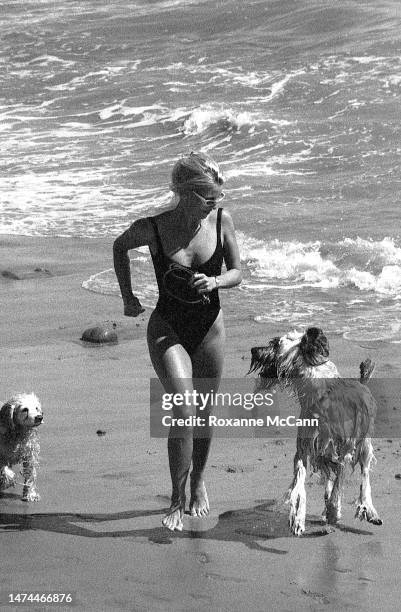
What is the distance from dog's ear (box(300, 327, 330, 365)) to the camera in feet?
16.2

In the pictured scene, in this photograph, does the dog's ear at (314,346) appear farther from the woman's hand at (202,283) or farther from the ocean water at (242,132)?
the ocean water at (242,132)

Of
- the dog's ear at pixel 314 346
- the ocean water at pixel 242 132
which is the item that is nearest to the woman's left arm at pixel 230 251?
the dog's ear at pixel 314 346

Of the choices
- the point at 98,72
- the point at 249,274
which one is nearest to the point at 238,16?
the point at 98,72

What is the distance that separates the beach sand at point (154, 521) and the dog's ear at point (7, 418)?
31 cm

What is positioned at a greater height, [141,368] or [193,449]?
[193,449]

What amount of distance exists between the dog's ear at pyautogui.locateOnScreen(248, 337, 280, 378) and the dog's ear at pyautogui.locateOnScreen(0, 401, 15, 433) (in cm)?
156

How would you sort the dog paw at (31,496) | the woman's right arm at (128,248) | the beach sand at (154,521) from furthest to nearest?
the dog paw at (31,496) < the woman's right arm at (128,248) < the beach sand at (154,521)

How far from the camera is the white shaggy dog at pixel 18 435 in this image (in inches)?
237

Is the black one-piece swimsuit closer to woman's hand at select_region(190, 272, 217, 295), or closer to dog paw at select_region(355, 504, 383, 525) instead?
woman's hand at select_region(190, 272, 217, 295)

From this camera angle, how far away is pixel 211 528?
17.2 feet

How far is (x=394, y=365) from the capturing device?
8.12 metres

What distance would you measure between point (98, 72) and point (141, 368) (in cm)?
1664

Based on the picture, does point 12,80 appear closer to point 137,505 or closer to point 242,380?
point 242,380

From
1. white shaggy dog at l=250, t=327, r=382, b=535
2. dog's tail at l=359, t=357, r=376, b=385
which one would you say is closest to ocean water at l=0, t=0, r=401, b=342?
dog's tail at l=359, t=357, r=376, b=385
